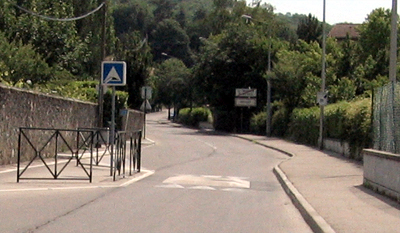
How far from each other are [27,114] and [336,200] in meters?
12.1

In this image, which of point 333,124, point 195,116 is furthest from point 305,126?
point 195,116

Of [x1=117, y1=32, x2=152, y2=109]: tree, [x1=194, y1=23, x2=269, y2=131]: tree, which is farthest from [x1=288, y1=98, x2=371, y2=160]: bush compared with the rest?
[x1=194, y1=23, x2=269, y2=131]: tree

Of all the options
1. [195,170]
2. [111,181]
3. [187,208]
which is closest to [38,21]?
[195,170]

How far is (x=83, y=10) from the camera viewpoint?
5644 centimetres

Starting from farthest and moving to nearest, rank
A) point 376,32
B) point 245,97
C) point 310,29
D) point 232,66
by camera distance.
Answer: point 310,29
point 232,66
point 376,32
point 245,97

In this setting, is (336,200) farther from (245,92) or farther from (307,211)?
(245,92)

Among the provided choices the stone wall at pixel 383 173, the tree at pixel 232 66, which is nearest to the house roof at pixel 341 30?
the tree at pixel 232 66

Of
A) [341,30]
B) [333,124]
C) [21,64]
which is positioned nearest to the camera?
[21,64]

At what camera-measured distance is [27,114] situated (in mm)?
22750

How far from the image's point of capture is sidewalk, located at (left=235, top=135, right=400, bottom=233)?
11.0 m

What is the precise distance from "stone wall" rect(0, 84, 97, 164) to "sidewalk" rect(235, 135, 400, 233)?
8.06 meters

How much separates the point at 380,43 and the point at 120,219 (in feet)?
178

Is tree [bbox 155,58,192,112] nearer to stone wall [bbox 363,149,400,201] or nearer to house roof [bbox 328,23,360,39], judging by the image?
house roof [bbox 328,23,360,39]

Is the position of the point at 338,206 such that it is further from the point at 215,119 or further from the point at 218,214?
the point at 215,119
